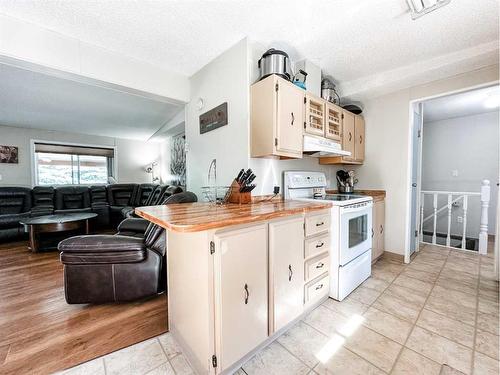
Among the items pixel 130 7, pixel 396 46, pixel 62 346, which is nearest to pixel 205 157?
pixel 130 7

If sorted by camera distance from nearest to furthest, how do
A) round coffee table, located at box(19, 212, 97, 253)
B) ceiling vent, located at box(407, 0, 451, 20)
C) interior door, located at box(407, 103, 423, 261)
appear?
ceiling vent, located at box(407, 0, 451, 20) → interior door, located at box(407, 103, 423, 261) → round coffee table, located at box(19, 212, 97, 253)

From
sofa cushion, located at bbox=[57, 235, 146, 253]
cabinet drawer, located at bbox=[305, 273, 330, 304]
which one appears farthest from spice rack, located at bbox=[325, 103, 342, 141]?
sofa cushion, located at bbox=[57, 235, 146, 253]

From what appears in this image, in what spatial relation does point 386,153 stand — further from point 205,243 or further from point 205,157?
point 205,243

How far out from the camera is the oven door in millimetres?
1868

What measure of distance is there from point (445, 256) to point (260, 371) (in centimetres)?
319

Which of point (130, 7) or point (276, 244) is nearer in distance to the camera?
point (276, 244)

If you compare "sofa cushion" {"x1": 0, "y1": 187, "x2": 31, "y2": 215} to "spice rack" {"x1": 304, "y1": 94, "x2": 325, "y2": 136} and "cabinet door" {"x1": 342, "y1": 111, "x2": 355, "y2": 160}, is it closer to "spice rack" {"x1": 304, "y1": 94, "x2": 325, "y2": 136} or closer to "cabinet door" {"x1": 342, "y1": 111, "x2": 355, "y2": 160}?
"spice rack" {"x1": 304, "y1": 94, "x2": 325, "y2": 136}

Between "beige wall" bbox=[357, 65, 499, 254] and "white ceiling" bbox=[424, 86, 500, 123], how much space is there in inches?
23.8

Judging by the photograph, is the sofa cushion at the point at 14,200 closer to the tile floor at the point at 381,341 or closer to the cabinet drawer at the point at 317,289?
the tile floor at the point at 381,341

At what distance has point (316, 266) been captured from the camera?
5.63 ft

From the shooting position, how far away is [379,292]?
2.04m

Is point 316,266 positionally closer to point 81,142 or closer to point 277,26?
point 277,26

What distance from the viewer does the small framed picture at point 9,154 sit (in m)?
4.57

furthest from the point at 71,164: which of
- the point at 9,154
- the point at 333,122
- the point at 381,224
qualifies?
the point at 381,224
